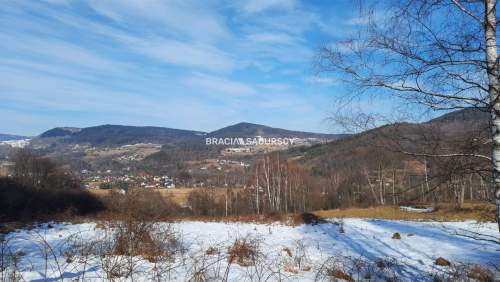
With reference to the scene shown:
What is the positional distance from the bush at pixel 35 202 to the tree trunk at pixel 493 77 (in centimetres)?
1779

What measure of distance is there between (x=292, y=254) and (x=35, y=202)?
64.3 feet

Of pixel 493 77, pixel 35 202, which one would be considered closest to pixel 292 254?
pixel 493 77

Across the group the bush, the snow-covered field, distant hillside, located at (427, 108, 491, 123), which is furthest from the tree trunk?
the bush

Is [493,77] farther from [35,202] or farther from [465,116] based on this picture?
[35,202]

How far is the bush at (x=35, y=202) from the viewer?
18.1 meters

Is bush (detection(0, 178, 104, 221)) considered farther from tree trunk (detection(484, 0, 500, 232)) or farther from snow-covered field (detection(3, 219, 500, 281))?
tree trunk (detection(484, 0, 500, 232))

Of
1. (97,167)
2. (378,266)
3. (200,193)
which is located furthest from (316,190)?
(97,167)

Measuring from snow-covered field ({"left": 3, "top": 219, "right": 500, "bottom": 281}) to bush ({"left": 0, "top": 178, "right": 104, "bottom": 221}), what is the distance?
7.24 m

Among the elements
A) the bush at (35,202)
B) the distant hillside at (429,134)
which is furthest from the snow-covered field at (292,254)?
the bush at (35,202)

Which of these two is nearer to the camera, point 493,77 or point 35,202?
point 493,77

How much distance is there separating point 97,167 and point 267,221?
10445 centimetres

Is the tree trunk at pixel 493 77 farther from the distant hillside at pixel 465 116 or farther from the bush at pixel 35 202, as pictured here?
the bush at pixel 35 202

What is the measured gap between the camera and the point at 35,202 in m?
21.7

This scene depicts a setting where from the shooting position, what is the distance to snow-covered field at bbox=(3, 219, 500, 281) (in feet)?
14.2
